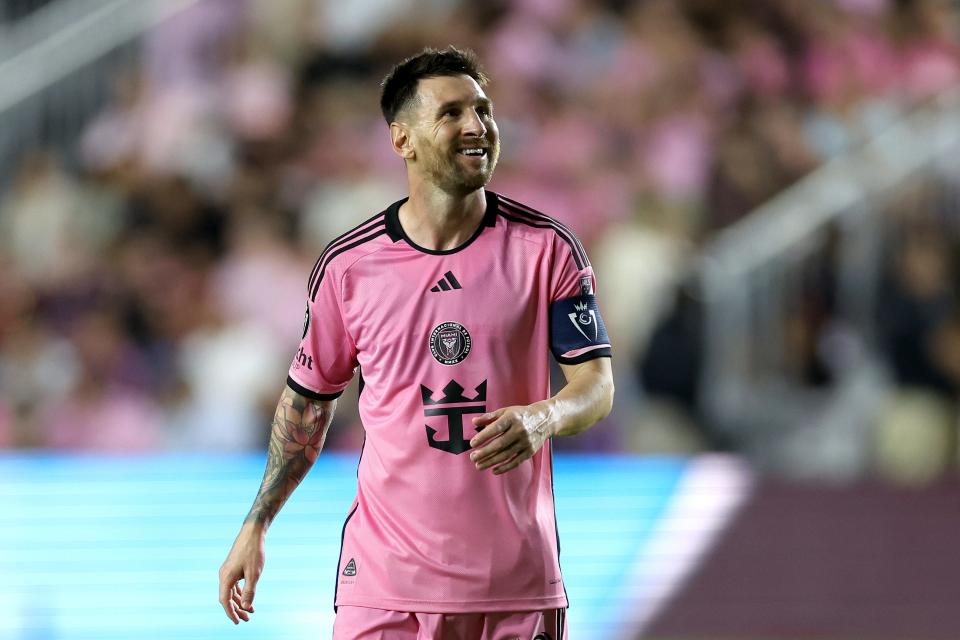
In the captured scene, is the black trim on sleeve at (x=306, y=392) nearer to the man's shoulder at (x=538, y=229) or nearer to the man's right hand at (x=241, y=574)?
the man's right hand at (x=241, y=574)

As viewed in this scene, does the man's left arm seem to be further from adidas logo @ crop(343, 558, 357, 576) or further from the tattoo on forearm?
the tattoo on forearm

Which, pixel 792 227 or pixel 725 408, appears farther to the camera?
pixel 792 227

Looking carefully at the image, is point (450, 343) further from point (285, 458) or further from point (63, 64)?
point (63, 64)

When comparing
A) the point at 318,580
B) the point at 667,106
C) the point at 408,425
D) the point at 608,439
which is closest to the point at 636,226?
the point at 667,106

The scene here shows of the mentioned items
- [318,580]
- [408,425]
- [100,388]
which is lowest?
[318,580]

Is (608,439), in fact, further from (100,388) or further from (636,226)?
(100,388)

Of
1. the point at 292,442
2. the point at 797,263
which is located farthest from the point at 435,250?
the point at 797,263

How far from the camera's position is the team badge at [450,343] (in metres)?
3.02

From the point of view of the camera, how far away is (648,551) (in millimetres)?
6539

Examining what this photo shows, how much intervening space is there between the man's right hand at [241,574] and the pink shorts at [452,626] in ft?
0.78

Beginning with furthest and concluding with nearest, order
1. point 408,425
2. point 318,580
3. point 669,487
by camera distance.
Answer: point 669,487 < point 318,580 < point 408,425

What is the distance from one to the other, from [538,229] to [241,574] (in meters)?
1.01

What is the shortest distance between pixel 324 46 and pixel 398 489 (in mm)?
6677

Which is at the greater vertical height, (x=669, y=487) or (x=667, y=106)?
(x=667, y=106)
